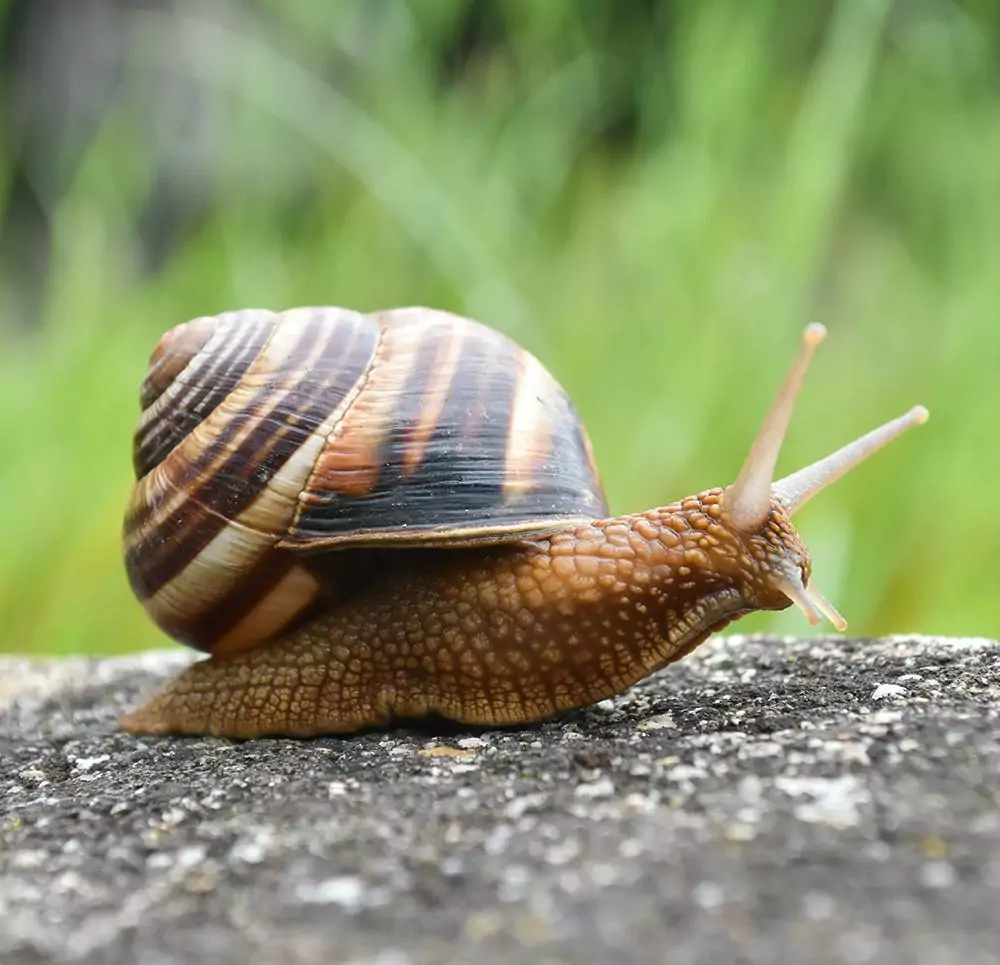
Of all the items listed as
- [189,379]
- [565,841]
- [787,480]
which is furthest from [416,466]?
[565,841]

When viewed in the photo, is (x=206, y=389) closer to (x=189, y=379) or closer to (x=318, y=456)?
(x=189, y=379)

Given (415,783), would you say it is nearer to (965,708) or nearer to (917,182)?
(965,708)

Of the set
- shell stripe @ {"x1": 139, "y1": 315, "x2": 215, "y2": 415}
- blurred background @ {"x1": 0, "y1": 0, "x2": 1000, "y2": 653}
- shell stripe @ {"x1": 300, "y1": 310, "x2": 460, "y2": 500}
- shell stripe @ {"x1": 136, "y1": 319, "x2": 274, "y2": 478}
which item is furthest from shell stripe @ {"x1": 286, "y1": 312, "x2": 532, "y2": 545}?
blurred background @ {"x1": 0, "y1": 0, "x2": 1000, "y2": 653}

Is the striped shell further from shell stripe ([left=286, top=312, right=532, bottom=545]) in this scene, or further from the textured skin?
the textured skin

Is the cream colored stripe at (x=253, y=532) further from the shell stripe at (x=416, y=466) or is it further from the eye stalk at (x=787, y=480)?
the eye stalk at (x=787, y=480)

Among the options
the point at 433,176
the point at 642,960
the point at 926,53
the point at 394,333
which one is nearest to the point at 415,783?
the point at 642,960

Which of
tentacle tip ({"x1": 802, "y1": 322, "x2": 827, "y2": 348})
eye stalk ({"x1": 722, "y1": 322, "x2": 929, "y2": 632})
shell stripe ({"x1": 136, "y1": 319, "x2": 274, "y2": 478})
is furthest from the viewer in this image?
shell stripe ({"x1": 136, "y1": 319, "x2": 274, "y2": 478})

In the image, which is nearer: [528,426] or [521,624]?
[521,624]
